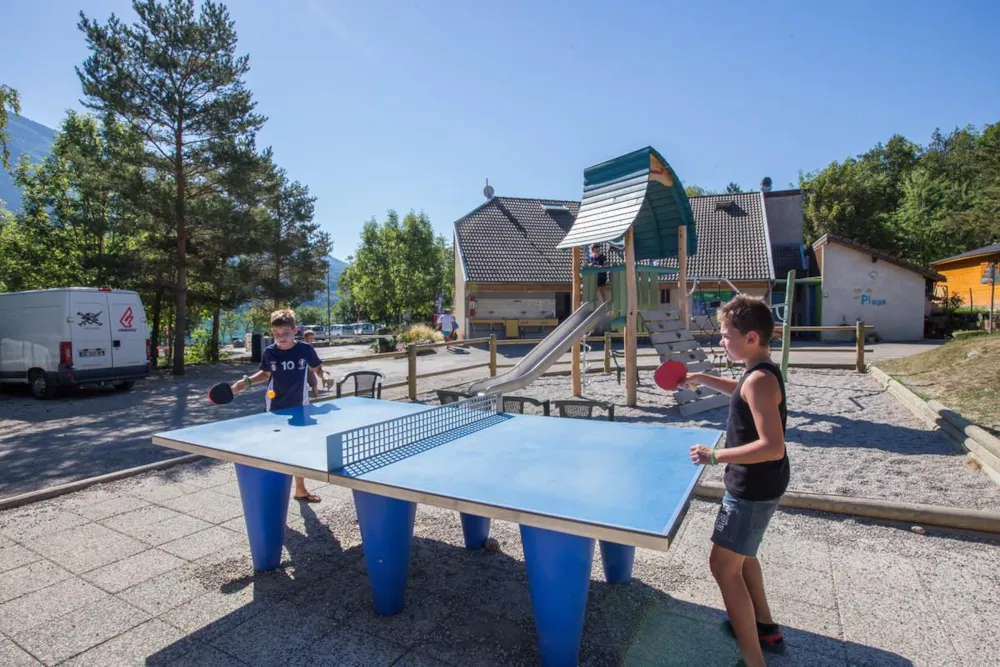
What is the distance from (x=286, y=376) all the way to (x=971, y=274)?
31.3 m

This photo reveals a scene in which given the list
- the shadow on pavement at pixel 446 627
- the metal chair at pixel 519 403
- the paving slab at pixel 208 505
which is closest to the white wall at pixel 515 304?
the metal chair at pixel 519 403

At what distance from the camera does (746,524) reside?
2348 millimetres

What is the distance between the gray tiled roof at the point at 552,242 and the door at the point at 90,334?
14.5m

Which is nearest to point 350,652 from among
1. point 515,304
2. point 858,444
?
point 858,444

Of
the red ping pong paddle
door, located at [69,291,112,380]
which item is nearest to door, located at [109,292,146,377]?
door, located at [69,291,112,380]

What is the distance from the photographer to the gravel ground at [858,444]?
478cm

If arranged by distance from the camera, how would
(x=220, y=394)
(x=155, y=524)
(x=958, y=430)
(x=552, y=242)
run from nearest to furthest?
(x=220, y=394)
(x=155, y=524)
(x=958, y=430)
(x=552, y=242)

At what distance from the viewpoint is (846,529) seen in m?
4.00

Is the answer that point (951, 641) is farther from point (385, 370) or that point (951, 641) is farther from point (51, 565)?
point (385, 370)

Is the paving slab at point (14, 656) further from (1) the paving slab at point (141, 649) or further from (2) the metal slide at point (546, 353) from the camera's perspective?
(2) the metal slide at point (546, 353)

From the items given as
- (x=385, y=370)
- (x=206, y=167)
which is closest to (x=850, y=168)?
(x=385, y=370)

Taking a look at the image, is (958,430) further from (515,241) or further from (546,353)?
(515,241)

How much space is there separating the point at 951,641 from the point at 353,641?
2.98 metres

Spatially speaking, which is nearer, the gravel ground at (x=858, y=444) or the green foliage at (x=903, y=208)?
the gravel ground at (x=858, y=444)
